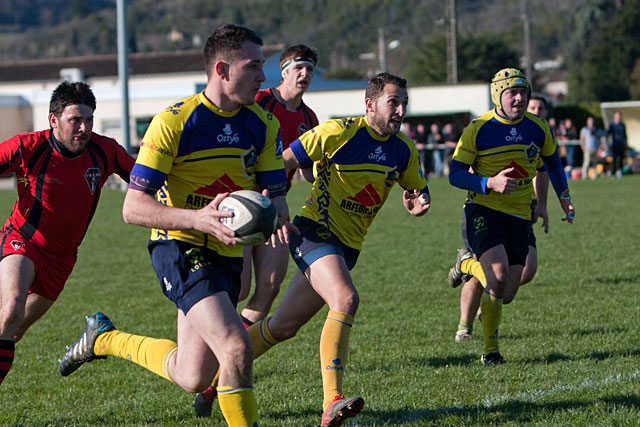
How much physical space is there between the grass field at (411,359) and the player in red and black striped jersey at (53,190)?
914 mm

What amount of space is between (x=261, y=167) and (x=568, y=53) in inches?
3653

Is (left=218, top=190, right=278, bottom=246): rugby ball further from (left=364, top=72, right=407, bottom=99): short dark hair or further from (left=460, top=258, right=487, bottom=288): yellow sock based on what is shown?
(left=460, top=258, right=487, bottom=288): yellow sock

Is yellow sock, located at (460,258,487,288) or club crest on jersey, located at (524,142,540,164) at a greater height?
club crest on jersey, located at (524,142,540,164)

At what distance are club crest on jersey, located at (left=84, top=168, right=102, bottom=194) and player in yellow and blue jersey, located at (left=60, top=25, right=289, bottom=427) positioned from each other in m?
1.30

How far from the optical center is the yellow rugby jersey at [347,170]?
18.4ft

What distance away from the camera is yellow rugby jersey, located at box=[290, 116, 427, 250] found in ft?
18.4

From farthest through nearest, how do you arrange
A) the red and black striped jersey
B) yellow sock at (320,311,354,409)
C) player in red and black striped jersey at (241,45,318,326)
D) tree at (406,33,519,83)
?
tree at (406,33,519,83) < player in red and black striped jersey at (241,45,318,326) < the red and black striped jersey < yellow sock at (320,311,354,409)

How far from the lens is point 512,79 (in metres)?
6.75

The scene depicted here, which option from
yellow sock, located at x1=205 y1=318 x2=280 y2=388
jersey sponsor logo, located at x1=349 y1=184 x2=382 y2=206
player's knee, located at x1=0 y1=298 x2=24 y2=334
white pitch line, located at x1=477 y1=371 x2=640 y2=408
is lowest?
white pitch line, located at x1=477 y1=371 x2=640 y2=408

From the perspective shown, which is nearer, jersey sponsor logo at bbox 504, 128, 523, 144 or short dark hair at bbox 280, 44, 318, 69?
short dark hair at bbox 280, 44, 318, 69

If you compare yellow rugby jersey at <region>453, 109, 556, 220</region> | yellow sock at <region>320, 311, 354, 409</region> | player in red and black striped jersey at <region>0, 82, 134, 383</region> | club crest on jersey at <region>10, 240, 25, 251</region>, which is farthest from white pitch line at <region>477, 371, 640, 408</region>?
club crest on jersey at <region>10, 240, 25, 251</region>

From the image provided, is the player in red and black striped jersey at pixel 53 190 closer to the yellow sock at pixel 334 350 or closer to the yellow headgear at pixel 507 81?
the yellow sock at pixel 334 350

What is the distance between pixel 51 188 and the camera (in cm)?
557

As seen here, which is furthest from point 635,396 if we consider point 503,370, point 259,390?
point 259,390
